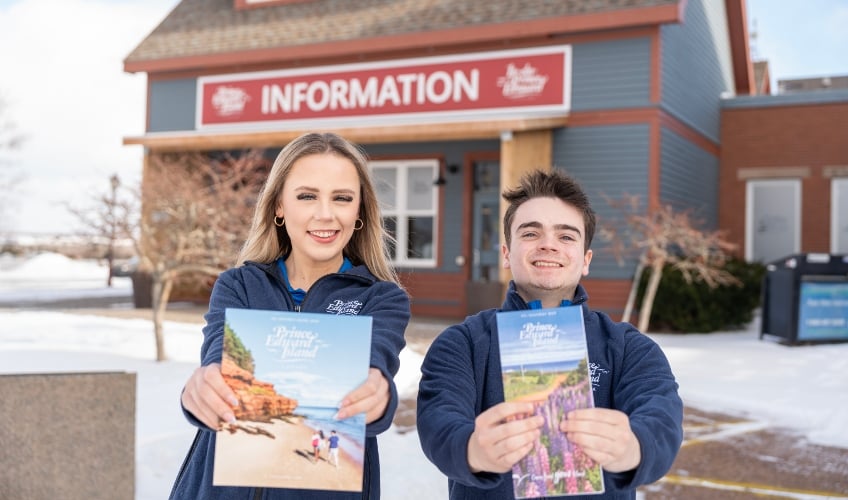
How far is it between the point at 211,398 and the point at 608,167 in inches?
425

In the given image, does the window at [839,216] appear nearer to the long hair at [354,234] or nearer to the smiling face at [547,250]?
the smiling face at [547,250]

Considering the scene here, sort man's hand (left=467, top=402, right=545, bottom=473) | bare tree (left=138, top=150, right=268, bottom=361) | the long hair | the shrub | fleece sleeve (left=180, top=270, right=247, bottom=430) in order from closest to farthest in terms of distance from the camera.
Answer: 1. man's hand (left=467, top=402, right=545, bottom=473)
2. fleece sleeve (left=180, top=270, right=247, bottom=430)
3. the long hair
4. bare tree (left=138, top=150, right=268, bottom=361)
5. the shrub

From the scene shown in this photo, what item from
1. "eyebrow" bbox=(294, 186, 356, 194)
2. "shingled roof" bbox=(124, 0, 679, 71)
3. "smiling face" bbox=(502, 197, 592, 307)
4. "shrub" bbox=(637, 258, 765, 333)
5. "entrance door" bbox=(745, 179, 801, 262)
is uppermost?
"shingled roof" bbox=(124, 0, 679, 71)

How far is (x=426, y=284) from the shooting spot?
13.5 m

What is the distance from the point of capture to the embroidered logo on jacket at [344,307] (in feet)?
6.46

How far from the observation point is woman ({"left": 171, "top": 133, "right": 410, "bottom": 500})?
6.22 feet

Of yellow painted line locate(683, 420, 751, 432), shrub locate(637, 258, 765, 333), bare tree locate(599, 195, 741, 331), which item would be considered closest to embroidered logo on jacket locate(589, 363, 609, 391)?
yellow painted line locate(683, 420, 751, 432)

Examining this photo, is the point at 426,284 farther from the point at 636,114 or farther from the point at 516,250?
the point at 516,250

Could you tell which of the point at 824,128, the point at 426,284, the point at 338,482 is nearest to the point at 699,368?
the point at 426,284

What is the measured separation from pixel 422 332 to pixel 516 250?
8751 millimetres

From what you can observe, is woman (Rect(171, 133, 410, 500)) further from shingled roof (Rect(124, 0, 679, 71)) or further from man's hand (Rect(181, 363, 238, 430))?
shingled roof (Rect(124, 0, 679, 71))

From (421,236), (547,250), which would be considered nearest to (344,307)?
(547,250)

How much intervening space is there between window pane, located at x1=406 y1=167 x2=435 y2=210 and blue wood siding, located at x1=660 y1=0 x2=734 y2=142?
430 cm

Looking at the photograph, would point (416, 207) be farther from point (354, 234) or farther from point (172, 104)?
point (354, 234)
